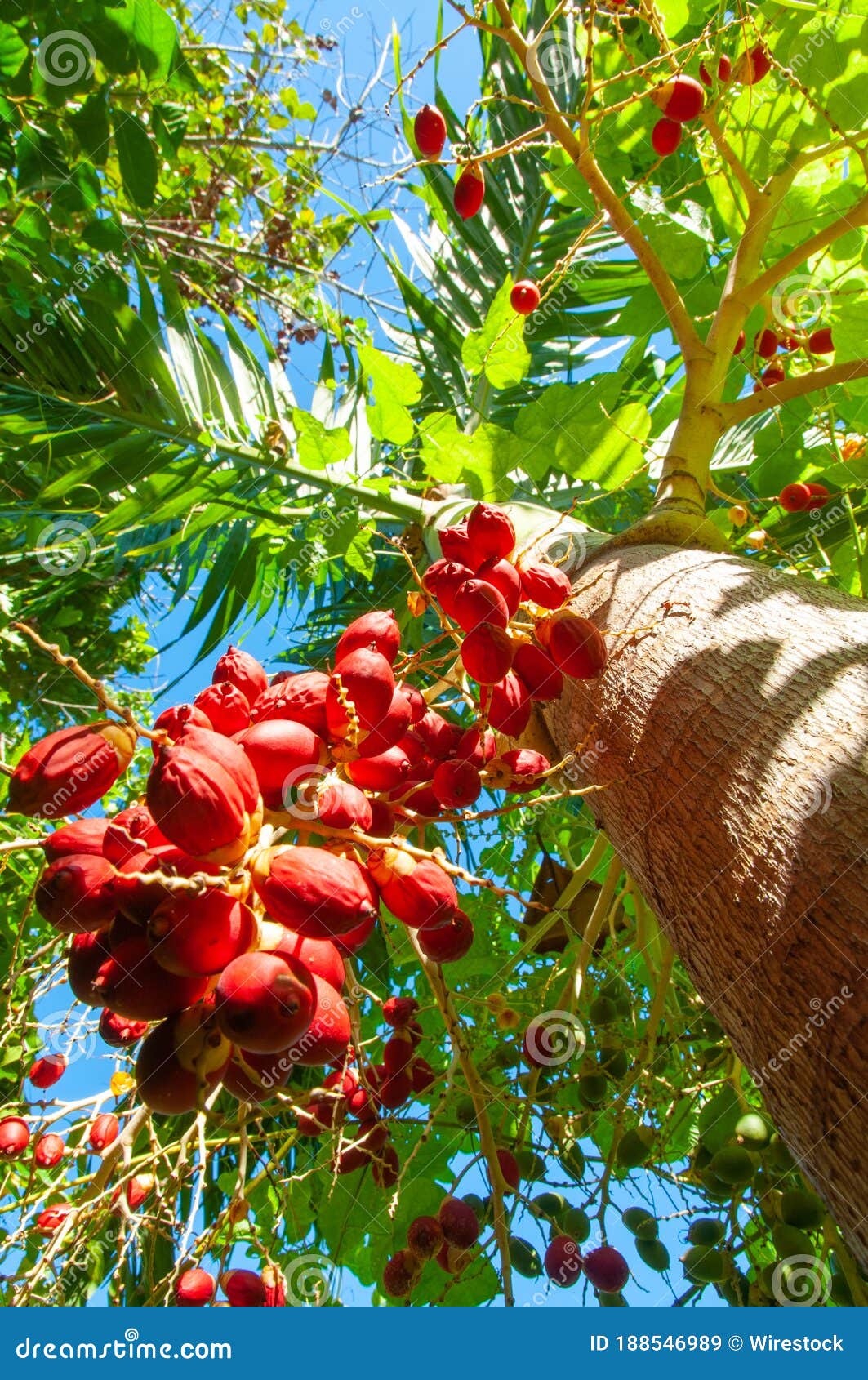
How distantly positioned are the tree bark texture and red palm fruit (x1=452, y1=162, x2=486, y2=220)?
121cm

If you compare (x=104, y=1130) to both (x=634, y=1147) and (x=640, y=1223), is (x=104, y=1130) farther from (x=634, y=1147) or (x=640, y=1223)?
(x=640, y=1223)

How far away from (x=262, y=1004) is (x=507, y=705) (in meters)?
0.62

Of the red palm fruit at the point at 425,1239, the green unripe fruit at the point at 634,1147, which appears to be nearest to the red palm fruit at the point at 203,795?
the red palm fruit at the point at 425,1239

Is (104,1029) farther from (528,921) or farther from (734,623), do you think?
(528,921)

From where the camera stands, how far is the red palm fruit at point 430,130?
1945 millimetres

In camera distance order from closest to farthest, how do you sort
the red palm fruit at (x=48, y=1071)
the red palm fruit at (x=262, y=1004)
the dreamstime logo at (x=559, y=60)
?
the red palm fruit at (x=262, y=1004) → the red palm fruit at (x=48, y=1071) → the dreamstime logo at (x=559, y=60)

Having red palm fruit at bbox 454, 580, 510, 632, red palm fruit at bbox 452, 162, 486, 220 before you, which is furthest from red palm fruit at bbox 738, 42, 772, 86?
red palm fruit at bbox 454, 580, 510, 632

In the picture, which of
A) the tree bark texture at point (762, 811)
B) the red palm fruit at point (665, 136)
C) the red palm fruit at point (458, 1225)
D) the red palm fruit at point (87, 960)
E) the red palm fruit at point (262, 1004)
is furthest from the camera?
the red palm fruit at point (665, 136)

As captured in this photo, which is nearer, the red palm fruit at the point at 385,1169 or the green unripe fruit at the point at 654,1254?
the red palm fruit at the point at 385,1169

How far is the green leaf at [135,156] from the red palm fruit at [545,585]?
2272 millimetres

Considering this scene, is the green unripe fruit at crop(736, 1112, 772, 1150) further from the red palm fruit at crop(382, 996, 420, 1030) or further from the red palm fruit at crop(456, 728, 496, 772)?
the red palm fruit at crop(456, 728, 496, 772)

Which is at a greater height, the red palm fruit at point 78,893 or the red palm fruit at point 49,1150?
the red palm fruit at point 78,893

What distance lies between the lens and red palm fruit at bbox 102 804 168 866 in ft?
2.85

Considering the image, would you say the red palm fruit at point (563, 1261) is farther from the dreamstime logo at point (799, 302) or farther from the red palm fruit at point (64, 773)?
the dreamstime logo at point (799, 302)
